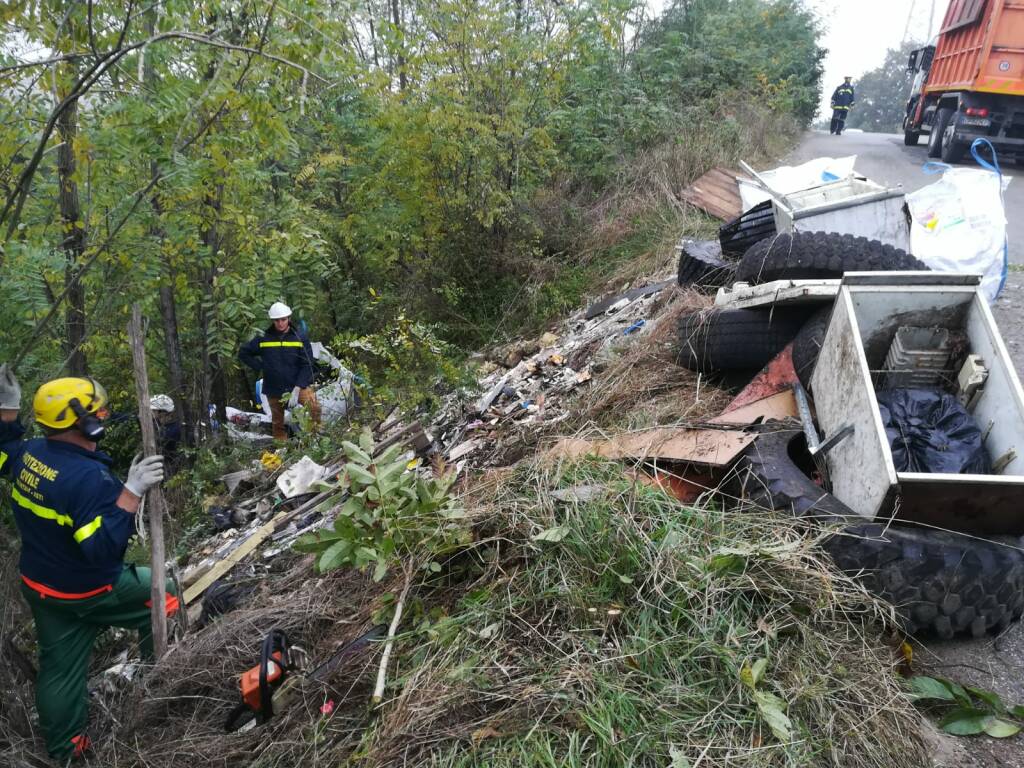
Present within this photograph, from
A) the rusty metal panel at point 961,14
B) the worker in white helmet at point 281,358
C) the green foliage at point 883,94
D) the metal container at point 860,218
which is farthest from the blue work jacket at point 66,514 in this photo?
the green foliage at point 883,94

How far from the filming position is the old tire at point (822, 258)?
4059 millimetres

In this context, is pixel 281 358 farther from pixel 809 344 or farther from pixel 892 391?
pixel 892 391

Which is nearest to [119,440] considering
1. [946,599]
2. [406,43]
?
[406,43]

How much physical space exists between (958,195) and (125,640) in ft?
21.9

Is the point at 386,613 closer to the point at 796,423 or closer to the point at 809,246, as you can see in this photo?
the point at 796,423

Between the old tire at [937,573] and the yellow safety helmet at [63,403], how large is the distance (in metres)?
3.23

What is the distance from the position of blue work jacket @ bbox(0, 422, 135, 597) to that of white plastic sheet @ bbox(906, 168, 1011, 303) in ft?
18.0

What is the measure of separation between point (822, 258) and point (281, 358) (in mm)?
5010

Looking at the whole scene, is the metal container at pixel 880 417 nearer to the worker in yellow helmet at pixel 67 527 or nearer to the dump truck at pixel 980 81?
the worker in yellow helmet at pixel 67 527

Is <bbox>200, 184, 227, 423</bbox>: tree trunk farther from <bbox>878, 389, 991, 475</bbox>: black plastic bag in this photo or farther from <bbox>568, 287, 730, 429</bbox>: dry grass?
<bbox>878, 389, 991, 475</bbox>: black plastic bag

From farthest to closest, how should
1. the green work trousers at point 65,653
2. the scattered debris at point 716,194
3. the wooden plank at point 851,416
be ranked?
the scattered debris at point 716,194, the green work trousers at point 65,653, the wooden plank at point 851,416

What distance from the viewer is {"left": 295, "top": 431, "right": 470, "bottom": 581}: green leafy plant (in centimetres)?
254

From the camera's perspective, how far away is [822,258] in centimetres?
411

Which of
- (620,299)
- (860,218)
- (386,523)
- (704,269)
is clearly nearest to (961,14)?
(860,218)
